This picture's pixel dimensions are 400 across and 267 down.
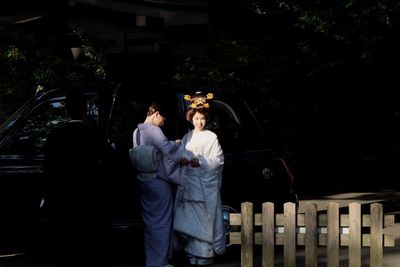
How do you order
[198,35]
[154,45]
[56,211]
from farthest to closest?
[198,35] < [154,45] < [56,211]

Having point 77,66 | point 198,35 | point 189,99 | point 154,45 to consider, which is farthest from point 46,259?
point 198,35

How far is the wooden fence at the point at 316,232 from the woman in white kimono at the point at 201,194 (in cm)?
112

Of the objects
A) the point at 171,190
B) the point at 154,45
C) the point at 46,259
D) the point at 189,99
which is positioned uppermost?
the point at 154,45

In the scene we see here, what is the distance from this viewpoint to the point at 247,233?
747 cm

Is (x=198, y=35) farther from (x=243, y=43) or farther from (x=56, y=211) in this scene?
(x=56, y=211)

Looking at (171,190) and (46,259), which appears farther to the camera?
(46,259)

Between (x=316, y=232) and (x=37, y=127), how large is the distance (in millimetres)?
3484

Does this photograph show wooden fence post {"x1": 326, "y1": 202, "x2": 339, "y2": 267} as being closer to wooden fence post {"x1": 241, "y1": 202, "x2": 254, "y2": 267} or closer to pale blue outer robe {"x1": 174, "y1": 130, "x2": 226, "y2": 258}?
wooden fence post {"x1": 241, "y1": 202, "x2": 254, "y2": 267}

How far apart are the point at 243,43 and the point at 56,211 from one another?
10.6m

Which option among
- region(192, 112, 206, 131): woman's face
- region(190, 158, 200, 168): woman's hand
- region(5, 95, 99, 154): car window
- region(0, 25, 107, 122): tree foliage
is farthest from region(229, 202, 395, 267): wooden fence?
region(0, 25, 107, 122): tree foliage

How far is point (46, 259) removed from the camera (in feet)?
31.0

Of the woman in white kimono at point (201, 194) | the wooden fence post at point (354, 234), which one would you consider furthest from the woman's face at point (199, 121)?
the wooden fence post at point (354, 234)

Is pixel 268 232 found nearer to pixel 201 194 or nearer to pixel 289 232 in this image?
pixel 289 232

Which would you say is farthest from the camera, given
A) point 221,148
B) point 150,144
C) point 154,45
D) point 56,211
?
point 154,45
